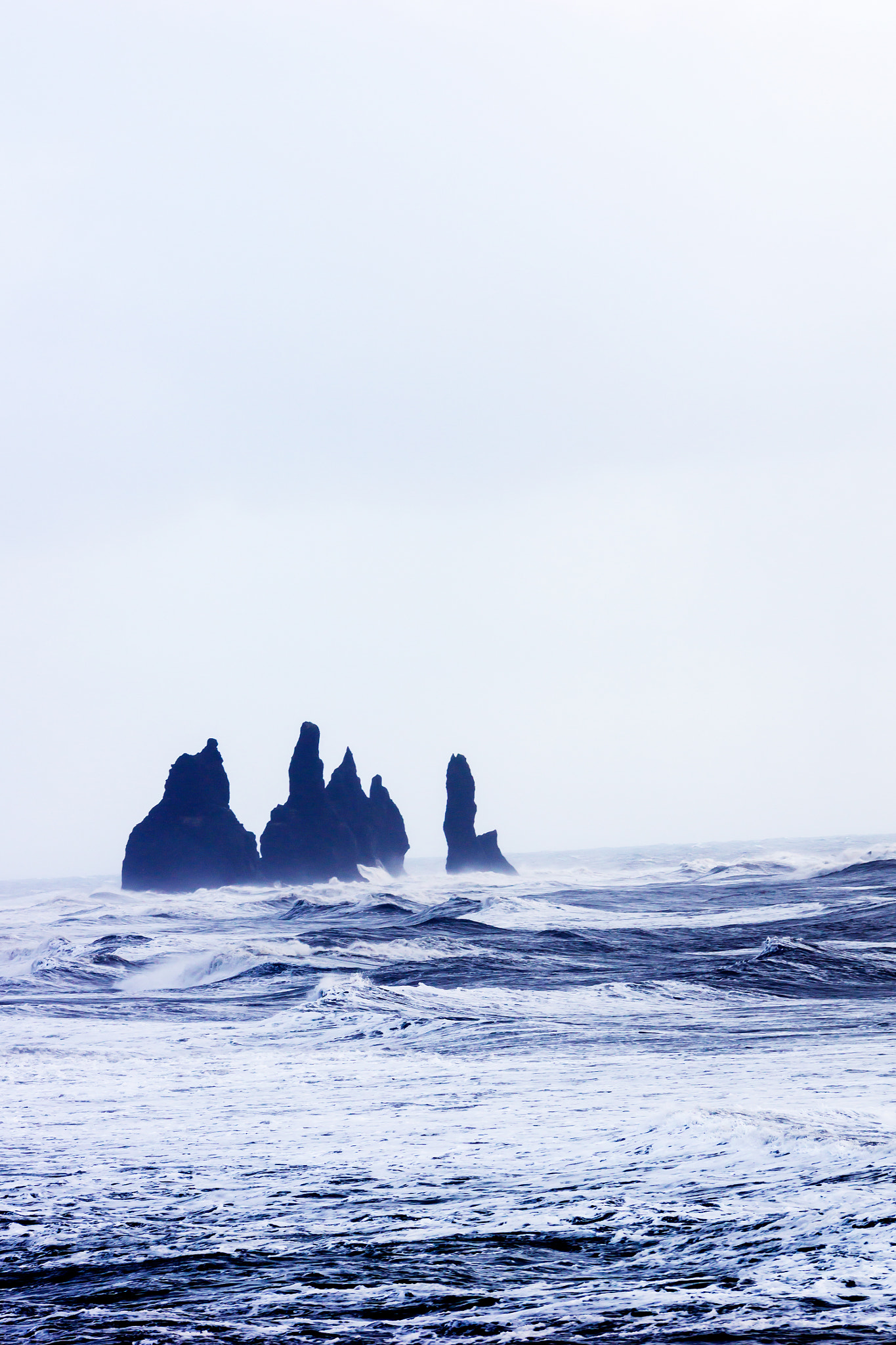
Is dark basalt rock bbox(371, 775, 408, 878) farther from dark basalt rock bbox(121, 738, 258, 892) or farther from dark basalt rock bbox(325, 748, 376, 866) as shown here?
dark basalt rock bbox(121, 738, 258, 892)

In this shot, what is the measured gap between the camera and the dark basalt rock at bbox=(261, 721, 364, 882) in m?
93.0

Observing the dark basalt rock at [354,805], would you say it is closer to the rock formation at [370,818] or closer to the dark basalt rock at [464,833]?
the rock formation at [370,818]

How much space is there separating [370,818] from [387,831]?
341 centimetres

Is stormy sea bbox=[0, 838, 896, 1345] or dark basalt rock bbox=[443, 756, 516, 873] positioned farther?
dark basalt rock bbox=[443, 756, 516, 873]

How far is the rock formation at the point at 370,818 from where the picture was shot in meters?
100

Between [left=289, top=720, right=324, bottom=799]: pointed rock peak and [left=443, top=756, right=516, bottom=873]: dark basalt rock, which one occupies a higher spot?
[left=289, top=720, right=324, bottom=799]: pointed rock peak

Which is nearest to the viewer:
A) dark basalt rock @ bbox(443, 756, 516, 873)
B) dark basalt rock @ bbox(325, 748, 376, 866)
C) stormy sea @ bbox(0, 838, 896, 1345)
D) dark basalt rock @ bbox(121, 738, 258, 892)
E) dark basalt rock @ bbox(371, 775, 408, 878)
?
Result: stormy sea @ bbox(0, 838, 896, 1345)

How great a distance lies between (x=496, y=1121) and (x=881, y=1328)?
17.4 ft

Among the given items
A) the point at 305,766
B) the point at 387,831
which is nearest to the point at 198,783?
the point at 305,766

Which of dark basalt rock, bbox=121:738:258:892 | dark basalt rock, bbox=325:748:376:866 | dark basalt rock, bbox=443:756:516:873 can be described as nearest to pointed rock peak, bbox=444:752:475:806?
dark basalt rock, bbox=443:756:516:873

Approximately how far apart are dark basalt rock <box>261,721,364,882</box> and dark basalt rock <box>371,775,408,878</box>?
7658 millimetres

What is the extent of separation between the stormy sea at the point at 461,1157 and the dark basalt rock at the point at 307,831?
7094 centimetres

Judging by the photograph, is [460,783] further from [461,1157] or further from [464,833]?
[461,1157]

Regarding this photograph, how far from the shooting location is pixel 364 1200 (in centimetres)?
689
